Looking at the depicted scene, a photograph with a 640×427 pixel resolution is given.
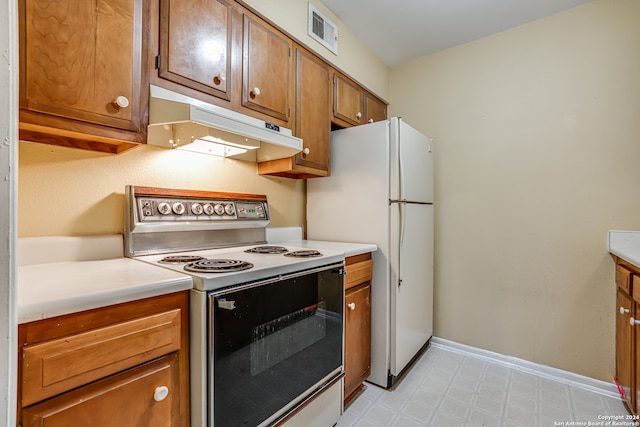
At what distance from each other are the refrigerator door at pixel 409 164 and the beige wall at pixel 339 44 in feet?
2.29

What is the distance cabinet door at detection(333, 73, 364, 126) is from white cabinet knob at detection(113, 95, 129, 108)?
1.35m

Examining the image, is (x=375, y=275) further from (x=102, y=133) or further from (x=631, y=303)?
(x=102, y=133)

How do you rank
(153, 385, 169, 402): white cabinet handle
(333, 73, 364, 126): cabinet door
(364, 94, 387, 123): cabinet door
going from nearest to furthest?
(153, 385, 169, 402): white cabinet handle → (333, 73, 364, 126): cabinet door → (364, 94, 387, 123): cabinet door

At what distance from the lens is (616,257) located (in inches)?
72.4

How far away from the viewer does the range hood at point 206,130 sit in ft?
3.77

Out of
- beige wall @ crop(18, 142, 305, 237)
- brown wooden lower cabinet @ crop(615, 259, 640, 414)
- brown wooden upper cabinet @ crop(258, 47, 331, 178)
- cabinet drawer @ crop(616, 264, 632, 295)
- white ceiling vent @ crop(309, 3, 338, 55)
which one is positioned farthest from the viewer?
white ceiling vent @ crop(309, 3, 338, 55)

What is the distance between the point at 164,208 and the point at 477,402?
6.75 feet

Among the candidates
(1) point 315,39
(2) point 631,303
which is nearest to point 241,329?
(1) point 315,39

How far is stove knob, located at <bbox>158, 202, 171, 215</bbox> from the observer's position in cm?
140

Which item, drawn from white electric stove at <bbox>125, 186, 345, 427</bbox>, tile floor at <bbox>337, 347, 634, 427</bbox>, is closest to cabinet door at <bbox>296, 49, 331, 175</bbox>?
white electric stove at <bbox>125, 186, 345, 427</bbox>

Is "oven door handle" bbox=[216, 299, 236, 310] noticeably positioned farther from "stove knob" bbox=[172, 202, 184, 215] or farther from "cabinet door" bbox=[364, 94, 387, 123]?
"cabinet door" bbox=[364, 94, 387, 123]

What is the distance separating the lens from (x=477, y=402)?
1.77m

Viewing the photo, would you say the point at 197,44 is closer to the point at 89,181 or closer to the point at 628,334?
the point at 89,181

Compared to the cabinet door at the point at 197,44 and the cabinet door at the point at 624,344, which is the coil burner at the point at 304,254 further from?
the cabinet door at the point at 624,344
